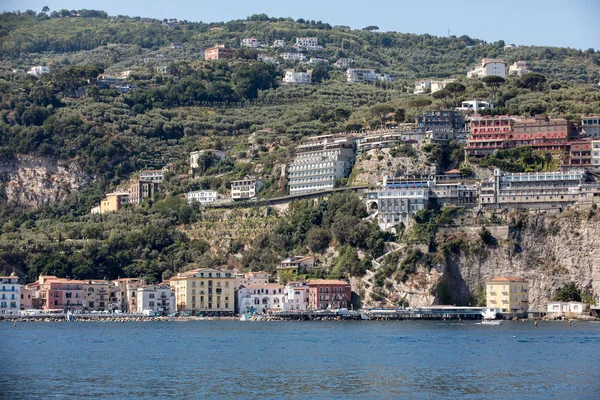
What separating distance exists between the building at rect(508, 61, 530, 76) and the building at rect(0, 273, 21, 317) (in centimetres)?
6967

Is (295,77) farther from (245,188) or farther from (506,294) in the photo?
(506,294)

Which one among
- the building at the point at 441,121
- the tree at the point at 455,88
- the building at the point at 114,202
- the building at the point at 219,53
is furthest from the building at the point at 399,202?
the building at the point at 219,53

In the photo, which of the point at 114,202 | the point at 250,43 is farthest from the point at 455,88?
the point at 250,43

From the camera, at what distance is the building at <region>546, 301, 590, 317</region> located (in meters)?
84.2

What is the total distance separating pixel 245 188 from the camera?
106125mm

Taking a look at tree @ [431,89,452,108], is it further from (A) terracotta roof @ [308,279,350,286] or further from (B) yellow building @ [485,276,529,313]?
(B) yellow building @ [485,276,529,313]

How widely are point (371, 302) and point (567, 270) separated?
13182 mm

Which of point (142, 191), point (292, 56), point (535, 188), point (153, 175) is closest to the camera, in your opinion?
point (535, 188)

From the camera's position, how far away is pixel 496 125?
10056 centimetres

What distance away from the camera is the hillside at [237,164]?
87.6 meters

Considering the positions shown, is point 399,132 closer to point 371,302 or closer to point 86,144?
point 371,302

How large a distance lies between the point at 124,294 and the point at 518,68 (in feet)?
225

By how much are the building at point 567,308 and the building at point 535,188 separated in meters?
7.78

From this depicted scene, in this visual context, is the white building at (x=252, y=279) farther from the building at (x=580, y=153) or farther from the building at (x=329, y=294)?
the building at (x=580, y=153)
